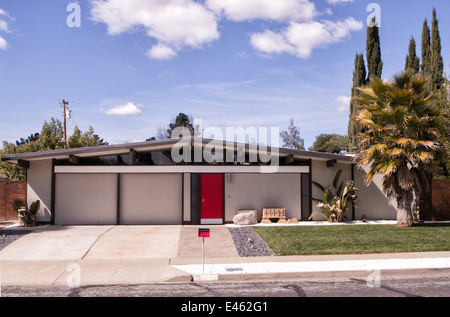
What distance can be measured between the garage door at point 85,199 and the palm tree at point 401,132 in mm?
10783

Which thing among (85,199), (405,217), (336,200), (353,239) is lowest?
(353,239)

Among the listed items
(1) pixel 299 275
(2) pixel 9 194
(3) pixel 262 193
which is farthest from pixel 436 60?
(2) pixel 9 194

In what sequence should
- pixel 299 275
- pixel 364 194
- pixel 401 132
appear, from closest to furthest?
pixel 299 275 < pixel 401 132 < pixel 364 194

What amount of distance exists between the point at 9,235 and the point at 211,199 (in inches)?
306

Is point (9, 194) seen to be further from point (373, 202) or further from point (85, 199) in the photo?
point (373, 202)

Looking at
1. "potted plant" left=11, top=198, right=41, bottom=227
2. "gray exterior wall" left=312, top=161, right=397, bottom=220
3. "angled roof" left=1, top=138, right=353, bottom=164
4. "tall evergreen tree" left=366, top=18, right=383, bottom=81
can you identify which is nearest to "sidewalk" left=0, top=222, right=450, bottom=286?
"potted plant" left=11, top=198, right=41, bottom=227

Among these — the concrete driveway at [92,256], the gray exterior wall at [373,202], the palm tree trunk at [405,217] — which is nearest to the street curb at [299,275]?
the concrete driveway at [92,256]

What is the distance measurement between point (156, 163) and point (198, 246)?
18.0 ft

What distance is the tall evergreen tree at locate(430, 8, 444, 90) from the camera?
26.2m

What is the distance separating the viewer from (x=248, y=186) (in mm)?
16812

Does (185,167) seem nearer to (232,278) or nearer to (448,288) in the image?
(232,278)

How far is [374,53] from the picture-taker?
99.3 feet

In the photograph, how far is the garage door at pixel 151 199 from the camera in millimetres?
16516
